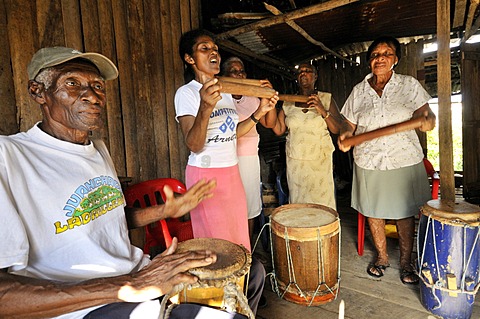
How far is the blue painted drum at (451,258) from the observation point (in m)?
2.12

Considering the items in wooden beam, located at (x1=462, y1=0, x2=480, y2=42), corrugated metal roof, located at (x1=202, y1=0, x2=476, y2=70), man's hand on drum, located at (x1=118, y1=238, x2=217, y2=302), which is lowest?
man's hand on drum, located at (x1=118, y1=238, x2=217, y2=302)

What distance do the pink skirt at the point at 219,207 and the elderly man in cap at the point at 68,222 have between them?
1.82 feet

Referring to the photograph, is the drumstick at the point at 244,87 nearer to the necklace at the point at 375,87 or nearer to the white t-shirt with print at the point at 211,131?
the white t-shirt with print at the point at 211,131

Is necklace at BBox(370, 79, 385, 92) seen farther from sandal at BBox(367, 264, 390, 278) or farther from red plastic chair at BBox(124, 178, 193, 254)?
red plastic chair at BBox(124, 178, 193, 254)

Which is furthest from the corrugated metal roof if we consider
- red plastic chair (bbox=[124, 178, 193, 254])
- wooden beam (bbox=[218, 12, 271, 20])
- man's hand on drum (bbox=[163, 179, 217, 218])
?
man's hand on drum (bbox=[163, 179, 217, 218])

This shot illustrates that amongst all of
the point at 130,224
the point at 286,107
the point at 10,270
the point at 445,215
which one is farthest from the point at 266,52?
the point at 10,270

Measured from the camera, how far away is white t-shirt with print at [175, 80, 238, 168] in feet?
6.89

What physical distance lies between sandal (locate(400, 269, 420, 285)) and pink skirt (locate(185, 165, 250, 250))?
155 cm

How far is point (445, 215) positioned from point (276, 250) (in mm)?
1158

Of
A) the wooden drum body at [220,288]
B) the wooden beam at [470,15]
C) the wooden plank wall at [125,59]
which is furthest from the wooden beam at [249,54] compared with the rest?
the wooden drum body at [220,288]

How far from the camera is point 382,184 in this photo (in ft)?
9.32

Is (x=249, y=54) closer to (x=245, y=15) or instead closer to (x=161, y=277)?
(x=245, y=15)

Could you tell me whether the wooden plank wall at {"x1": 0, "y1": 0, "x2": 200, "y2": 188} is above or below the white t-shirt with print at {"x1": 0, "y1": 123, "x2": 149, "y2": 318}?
above

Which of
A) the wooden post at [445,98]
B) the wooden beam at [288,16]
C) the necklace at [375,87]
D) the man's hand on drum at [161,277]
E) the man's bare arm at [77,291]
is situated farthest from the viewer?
the wooden beam at [288,16]
